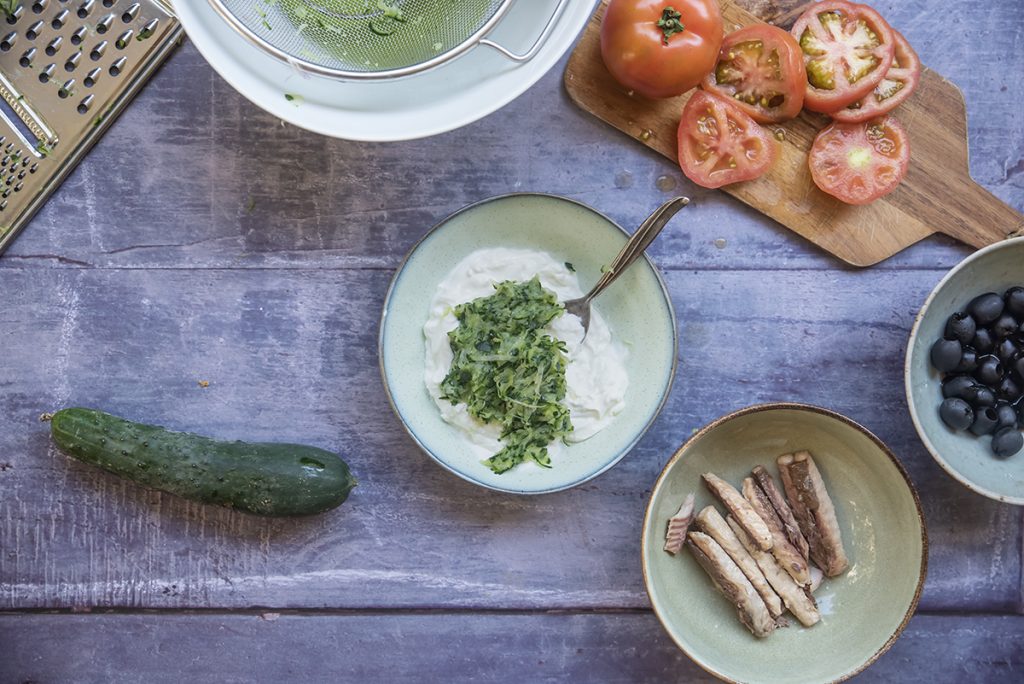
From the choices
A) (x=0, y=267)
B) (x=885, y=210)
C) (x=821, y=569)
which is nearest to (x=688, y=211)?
(x=885, y=210)

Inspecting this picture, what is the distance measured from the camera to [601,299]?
6.86 ft

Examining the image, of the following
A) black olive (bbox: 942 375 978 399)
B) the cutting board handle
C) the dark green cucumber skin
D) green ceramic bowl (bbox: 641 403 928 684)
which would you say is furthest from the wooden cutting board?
the dark green cucumber skin

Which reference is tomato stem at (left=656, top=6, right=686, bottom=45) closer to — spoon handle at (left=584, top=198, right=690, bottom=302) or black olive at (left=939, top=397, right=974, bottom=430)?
spoon handle at (left=584, top=198, right=690, bottom=302)

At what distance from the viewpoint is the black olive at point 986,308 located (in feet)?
6.48

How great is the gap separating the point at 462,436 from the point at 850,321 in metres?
0.94

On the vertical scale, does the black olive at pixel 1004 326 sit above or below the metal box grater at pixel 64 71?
below

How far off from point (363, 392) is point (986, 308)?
1.39 metres

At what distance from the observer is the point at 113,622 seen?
214 cm

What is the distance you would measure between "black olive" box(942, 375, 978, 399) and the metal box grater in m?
1.88

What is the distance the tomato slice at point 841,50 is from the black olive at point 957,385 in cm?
65

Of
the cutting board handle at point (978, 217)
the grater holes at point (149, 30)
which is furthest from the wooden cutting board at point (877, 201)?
the grater holes at point (149, 30)

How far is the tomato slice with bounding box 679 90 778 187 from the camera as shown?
201cm

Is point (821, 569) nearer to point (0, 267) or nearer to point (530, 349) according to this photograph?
point (530, 349)

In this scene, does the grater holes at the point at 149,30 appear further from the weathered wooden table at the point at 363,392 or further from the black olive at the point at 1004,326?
the black olive at the point at 1004,326
